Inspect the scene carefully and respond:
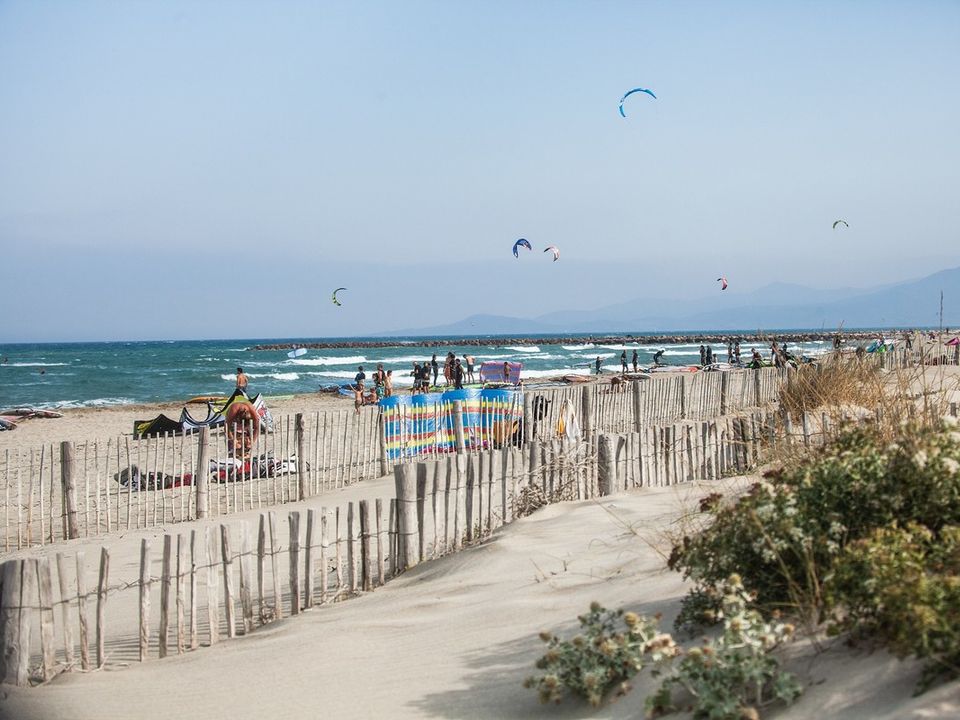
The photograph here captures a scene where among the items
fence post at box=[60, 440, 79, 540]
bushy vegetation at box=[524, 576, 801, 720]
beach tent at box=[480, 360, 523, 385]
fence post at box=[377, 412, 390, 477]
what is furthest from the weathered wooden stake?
beach tent at box=[480, 360, 523, 385]

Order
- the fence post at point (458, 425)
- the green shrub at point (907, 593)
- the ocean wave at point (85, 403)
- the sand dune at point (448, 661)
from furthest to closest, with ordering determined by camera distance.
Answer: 1. the ocean wave at point (85, 403)
2. the fence post at point (458, 425)
3. the sand dune at point (448, 661)
4. the green shrub at point (907, 593)

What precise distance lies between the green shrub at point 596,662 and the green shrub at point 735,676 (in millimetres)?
265

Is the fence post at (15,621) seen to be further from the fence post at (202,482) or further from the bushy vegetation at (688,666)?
the fence post at (202,482)

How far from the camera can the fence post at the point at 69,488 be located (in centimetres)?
991

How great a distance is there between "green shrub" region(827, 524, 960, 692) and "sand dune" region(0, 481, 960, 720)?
110 mm

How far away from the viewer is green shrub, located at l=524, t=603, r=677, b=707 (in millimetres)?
3584

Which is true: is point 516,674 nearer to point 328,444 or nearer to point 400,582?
point 400,582

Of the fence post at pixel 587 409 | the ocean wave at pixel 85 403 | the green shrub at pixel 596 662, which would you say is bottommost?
the ocean wave at pixel 85 403

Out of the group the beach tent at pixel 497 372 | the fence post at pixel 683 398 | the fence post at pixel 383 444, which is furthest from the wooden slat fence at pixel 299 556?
the beach tent at pixel 497 372

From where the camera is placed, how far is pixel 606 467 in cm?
795

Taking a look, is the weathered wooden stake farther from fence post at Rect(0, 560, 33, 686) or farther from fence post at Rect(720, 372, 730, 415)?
fence post at Rect(720, 372, 730, 415)

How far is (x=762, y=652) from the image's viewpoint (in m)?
3.20

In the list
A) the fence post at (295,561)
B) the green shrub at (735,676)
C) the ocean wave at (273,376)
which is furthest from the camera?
the ocean wave at (273,376)

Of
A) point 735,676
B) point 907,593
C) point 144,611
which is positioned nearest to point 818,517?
point 907,593
